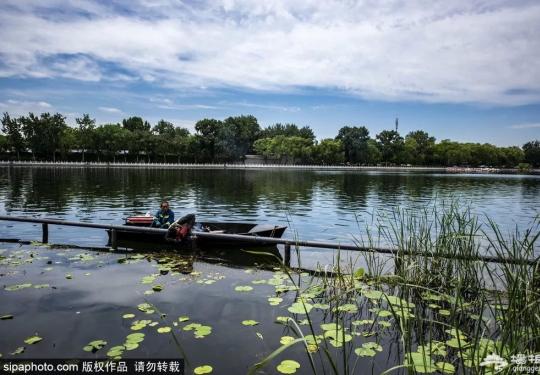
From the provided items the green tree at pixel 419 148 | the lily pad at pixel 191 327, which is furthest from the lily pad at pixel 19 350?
the green tree at pixel 419 148

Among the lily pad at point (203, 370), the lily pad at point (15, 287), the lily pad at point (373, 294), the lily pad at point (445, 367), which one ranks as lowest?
the lily pad at point (203, 370)

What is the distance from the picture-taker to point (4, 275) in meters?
8.82

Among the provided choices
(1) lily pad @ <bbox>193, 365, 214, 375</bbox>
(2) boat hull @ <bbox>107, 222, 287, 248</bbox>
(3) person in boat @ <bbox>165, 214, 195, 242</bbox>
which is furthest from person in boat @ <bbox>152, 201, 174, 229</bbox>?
(1) lily pad @ <bbox>193, 365, 214, 375</bbox>

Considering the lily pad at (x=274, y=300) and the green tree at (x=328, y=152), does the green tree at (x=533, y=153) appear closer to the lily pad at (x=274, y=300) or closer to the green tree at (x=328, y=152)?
the green tree at (x=328, y=152)

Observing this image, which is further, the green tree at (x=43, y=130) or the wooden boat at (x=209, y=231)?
the green tree at (x=43, y=130)

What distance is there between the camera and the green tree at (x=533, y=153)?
505 ft

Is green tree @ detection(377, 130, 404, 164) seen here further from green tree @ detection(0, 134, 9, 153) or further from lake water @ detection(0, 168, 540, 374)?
lake water @ detection(0, 168, 540, 374)

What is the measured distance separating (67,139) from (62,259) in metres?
95.1

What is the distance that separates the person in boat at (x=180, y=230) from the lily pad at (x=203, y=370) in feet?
20.6

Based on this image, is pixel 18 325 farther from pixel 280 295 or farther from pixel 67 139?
pixel 67 139

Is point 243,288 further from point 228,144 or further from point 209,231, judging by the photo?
point 228,144

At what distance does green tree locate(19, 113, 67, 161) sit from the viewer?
89750 millimetres

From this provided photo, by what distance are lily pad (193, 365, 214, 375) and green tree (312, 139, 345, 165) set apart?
11933cm

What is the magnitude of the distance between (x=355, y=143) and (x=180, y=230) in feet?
389
